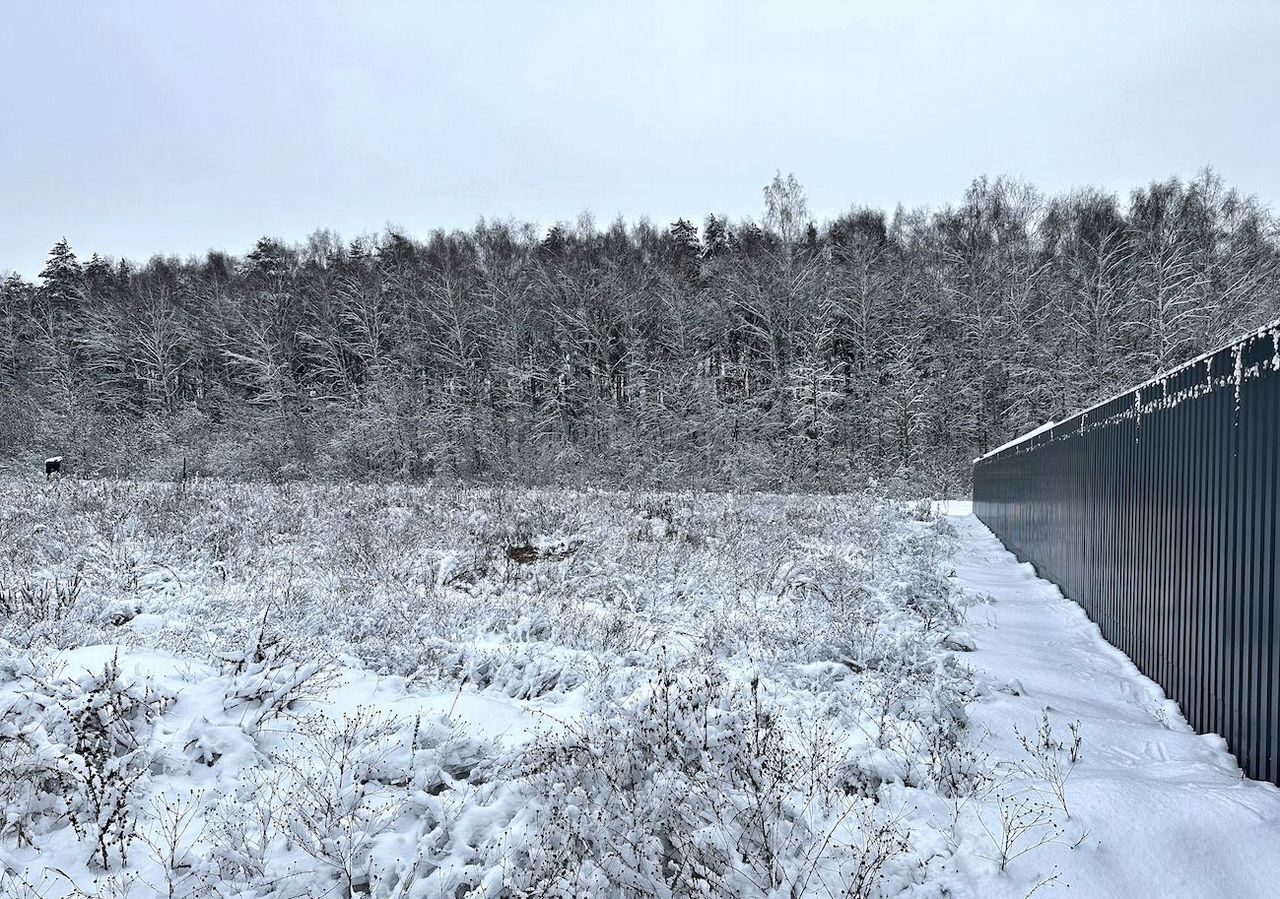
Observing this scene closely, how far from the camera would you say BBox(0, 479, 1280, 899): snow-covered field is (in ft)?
9.02

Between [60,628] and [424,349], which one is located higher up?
[424,349]

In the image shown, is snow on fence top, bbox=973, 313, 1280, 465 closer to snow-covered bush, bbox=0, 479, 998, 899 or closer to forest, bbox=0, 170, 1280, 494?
snow-covered bush, bbox=0, 479, 998, 899

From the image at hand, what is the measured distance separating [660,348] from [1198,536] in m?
32.6

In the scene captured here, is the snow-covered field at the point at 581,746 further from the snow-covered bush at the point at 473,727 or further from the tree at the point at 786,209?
the tree at the point at 786,209

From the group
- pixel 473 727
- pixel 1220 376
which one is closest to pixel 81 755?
pixel 473 727

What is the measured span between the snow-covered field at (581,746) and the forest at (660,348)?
1730 centimetres

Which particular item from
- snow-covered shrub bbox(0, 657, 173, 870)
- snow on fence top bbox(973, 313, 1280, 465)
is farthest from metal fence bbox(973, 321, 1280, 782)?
snow-covered shrub bbox(0, 657, 173, 870)

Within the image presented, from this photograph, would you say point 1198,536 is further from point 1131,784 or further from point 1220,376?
point 1131,784

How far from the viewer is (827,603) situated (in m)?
7.11

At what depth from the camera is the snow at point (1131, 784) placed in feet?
8.40

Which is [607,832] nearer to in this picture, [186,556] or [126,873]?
[126,873]

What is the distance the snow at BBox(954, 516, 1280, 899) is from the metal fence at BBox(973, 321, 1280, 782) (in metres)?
0.23

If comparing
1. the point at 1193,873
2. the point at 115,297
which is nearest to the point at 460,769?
the point at 1193,873

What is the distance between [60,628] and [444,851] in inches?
182
